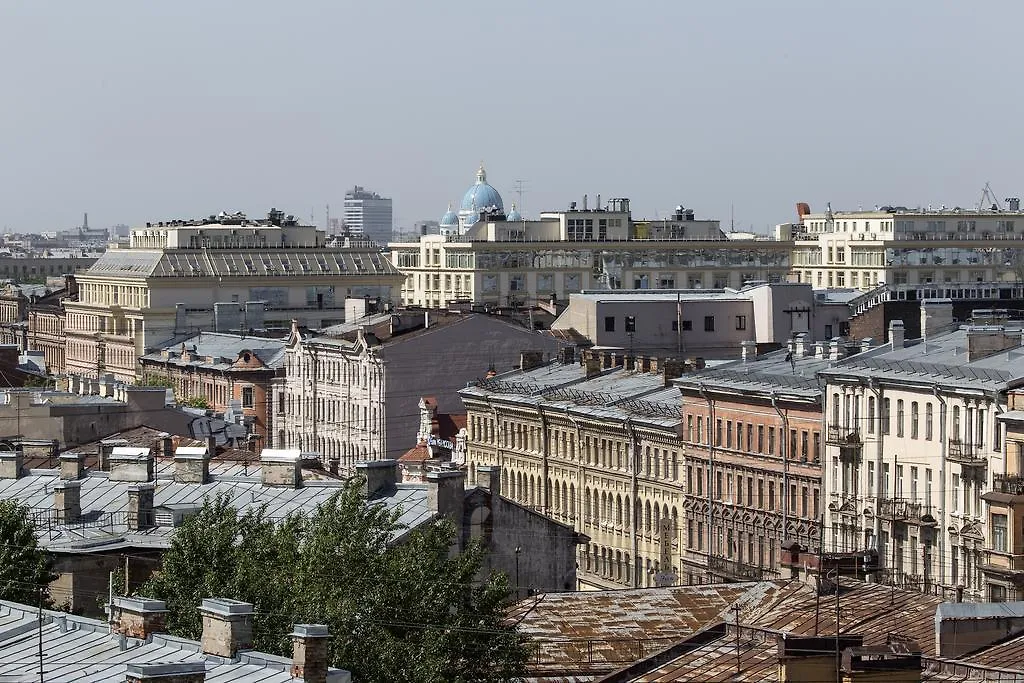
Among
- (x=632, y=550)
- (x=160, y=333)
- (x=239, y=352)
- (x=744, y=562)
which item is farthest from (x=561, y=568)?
(x=160, y=333)

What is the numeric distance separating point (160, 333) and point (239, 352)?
2711cm

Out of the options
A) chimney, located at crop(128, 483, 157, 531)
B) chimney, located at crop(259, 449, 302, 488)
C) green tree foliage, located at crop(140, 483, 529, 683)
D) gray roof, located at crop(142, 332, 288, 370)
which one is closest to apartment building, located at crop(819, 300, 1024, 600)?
chimney, located at crop(259, 449, 302, 488)

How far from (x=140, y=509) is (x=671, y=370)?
39027 mm

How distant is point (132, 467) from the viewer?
59.5 m

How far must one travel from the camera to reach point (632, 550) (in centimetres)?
8562

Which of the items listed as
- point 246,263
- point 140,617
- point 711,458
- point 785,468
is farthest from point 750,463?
point 246,263

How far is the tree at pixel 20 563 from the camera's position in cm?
4591

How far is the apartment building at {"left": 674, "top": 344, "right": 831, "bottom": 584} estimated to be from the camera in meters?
77.2

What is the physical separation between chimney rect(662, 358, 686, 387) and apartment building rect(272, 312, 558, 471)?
446 inches

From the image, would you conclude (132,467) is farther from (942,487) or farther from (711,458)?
(711,458)

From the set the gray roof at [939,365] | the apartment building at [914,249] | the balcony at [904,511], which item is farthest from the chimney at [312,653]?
the apartment building at [914,249]

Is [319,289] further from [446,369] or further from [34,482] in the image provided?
[34,482]

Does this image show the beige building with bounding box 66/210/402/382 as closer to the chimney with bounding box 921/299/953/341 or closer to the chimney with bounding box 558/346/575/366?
the chimney with bounding box 558/346/575/366

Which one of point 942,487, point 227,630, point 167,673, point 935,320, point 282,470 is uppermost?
point 935,320
